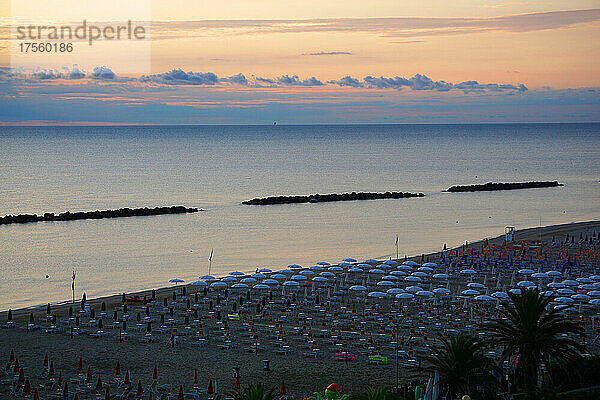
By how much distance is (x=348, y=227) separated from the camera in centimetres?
7681

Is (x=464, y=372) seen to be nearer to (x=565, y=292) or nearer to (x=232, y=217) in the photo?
(x=565, y=292)

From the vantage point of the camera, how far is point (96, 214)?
8475 centimetres

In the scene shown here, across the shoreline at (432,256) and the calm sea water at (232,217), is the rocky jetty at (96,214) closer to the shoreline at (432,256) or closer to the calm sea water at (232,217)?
the calm sea water at (232,217)

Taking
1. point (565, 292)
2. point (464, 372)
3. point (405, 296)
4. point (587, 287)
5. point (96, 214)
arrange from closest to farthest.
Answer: point (464, 372) → point (405, 296) → point (565, 292) → point (587, 287) → point (96, 214)

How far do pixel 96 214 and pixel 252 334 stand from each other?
54479 mm

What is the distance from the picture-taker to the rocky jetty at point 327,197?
9997 centimetres

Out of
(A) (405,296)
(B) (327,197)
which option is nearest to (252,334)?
(A) (405,296)

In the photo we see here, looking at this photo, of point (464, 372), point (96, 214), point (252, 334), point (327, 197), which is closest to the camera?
point (464, 372)

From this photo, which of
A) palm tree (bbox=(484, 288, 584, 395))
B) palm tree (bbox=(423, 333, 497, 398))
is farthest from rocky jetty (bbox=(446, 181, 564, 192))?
palm tree (bbox=(423, 333, 497, 398))

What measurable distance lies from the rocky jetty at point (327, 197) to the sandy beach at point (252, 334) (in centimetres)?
5217

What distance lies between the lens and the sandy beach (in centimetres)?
2802

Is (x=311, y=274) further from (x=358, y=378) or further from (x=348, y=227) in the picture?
(x=348, y=227)

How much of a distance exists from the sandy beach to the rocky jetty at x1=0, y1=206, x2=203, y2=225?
39172 millimetres

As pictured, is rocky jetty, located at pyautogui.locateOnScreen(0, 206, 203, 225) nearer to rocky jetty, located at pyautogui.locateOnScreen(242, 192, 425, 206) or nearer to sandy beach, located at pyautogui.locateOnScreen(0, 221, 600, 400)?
rocky jetty, located at pyautogui.locateOnScreen(242, 192, 425, 206)
